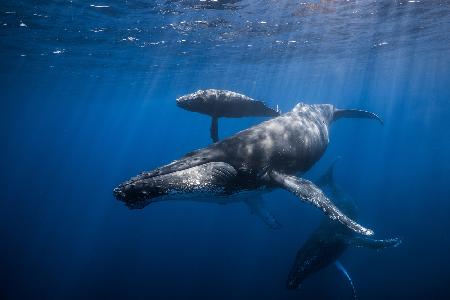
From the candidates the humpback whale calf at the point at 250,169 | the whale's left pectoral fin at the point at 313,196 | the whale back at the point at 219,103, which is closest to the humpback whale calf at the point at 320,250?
the humpback whale calf at the point at 250,169

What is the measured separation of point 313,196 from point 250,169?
139 centimetres

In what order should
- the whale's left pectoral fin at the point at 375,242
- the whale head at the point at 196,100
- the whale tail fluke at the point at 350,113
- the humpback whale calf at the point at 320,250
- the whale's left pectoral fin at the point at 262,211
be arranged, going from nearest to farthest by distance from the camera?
1. the whale's left pectoral fin at the point at 375,242
2. the whale head at the point at 196,100
3. the humpback whale calf at the point at 320,250
4. the whale's left pectoral fin at the point at 262,211
5. the whale tail fluke at the point at 350,113

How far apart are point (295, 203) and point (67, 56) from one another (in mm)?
25348

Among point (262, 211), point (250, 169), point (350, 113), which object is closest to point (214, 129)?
point (250, 169)

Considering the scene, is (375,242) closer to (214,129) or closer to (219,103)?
(214,129)

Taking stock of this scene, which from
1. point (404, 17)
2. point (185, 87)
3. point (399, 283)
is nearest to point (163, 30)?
point (404, 17)

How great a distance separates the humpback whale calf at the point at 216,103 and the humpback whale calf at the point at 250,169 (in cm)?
124

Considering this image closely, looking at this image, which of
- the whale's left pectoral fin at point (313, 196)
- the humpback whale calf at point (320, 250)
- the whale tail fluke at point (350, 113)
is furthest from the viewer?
the whale tail fluke at point (350, 113)

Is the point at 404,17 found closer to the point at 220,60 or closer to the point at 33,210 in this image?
the point at 220,60

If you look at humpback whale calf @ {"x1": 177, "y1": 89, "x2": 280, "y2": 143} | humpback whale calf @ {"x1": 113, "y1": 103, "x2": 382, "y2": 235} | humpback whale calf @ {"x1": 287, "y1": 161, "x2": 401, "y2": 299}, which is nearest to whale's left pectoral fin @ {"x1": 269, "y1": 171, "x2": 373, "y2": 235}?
humpback whale calf @ {"x1": 113, "y1": 103, "x2": 382, "y2": 235}

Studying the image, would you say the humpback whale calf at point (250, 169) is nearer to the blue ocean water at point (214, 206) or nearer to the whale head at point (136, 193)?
the whale head at point (136, 193)

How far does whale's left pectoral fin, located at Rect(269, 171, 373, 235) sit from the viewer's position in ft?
21.3

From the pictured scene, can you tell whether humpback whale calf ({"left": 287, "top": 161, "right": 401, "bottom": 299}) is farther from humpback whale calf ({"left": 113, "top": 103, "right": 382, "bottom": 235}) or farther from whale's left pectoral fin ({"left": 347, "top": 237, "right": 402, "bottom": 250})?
humpback whale calf ({"left": 113, "top": 103, "right": 382, "bottom": 235})

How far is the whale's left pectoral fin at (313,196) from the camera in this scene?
649 centimetres
